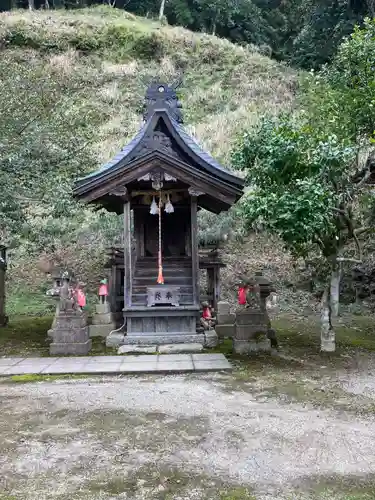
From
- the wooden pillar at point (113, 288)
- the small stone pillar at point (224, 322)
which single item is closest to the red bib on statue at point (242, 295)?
the small stone pillar at point (224, 322)

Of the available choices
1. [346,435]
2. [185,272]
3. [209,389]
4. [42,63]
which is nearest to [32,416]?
[209,389]

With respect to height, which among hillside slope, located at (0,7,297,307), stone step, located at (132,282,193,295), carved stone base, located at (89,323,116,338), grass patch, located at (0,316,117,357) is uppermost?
hillside slope, located at (0,7,297,307)

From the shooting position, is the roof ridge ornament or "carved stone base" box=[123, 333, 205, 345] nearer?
"carved stone base" box=[123, 333, 205, 345]

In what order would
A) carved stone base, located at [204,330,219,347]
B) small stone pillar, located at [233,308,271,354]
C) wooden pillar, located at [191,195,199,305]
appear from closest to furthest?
small stone pillar, located at [233,308,271,354], carved stone base, located at [204,330,219,347], wooden pillar, located at [191,195,199,305]

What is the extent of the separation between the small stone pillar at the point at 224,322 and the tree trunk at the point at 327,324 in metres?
1.99

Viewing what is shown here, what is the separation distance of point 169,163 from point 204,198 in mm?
1451

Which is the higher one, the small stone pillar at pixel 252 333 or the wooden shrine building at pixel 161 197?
the wooden shrine building at pixel 161 197

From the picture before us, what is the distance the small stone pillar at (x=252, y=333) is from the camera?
7809mm

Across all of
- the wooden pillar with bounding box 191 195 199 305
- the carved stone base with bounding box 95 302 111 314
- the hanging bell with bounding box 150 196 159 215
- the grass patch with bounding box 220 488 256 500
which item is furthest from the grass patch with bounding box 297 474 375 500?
the carved stone base with bounding box 95 302 111 314

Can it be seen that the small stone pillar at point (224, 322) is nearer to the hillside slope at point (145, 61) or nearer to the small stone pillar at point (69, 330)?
the small stone pillar at point (69, 330)

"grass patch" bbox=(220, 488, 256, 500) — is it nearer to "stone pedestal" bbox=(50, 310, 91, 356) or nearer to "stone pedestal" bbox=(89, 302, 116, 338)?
"stone pedestal" bbox=(50, 310, 91, 356)

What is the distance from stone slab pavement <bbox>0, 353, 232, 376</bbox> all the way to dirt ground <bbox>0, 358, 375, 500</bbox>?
0.32 m

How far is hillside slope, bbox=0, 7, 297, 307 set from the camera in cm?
2538

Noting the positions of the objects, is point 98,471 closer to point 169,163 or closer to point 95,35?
point 169,163
